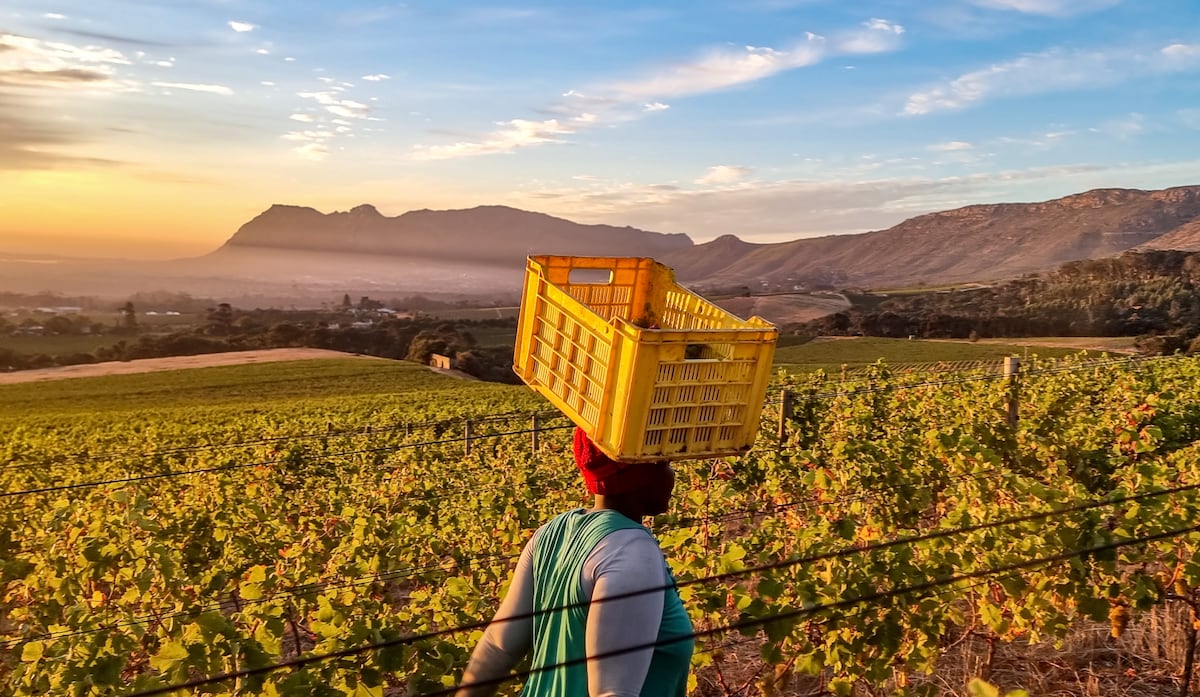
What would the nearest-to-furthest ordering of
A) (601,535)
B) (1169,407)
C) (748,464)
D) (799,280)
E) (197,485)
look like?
(601,535) < (748,464) < (1169,407) < (197,485) < (799,280)

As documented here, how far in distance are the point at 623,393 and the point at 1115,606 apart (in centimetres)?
387

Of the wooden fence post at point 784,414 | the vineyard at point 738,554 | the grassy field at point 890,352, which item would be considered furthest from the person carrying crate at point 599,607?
the grassy field at point 890,352

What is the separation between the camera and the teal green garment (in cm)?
197

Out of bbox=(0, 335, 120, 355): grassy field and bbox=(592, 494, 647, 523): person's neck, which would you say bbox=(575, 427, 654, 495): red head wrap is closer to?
bbox=(592, 494, 647, 523): person's neck

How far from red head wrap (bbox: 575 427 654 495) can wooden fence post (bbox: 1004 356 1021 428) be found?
9599mm

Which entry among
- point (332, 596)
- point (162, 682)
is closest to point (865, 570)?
point (332, 596)

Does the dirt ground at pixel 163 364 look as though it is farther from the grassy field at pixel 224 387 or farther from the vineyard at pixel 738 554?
the vineyard at pixel 738 554

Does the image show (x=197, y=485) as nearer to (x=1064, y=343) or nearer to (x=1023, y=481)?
(x=1023, y=481)

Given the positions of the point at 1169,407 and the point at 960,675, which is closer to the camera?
the point at 960,675

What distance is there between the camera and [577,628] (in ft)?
6.48

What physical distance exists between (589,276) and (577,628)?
1409mm

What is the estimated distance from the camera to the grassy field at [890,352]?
196 ft

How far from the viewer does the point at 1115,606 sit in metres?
4.52

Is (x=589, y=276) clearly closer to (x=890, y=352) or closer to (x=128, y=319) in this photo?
(x=890, y=352)
